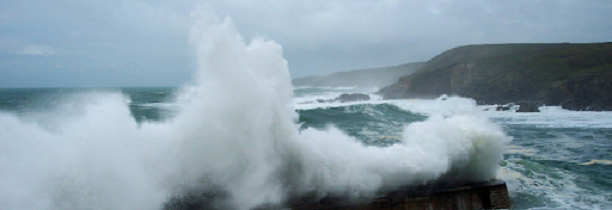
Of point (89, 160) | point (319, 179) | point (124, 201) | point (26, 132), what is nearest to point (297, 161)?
point (319, 179)

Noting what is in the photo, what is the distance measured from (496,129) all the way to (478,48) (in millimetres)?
74189

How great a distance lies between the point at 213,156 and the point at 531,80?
4303 centimetres

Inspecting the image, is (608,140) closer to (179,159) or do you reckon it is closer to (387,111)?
(387,111)

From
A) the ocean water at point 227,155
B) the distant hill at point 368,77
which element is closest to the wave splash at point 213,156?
the ocean water at point 227,155

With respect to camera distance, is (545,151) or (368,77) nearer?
(545,151)

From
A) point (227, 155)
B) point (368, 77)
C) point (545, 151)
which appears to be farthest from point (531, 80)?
point (368, 77)

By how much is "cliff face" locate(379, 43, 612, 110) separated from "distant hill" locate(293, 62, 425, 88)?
145ft

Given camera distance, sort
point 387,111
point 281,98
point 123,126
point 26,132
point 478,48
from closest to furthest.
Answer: point 26,132
point 123,126
point 281,98
point 387,111
point 478,48

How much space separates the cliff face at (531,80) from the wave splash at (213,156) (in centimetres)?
3130

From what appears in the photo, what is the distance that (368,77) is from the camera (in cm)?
11225

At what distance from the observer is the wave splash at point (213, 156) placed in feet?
16.7

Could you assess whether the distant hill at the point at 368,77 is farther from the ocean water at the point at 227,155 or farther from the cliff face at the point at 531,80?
the ocean water at the point at 227,155

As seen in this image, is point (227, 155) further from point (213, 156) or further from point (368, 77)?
point (368, 77)

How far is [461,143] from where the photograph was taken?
25.4 ft
